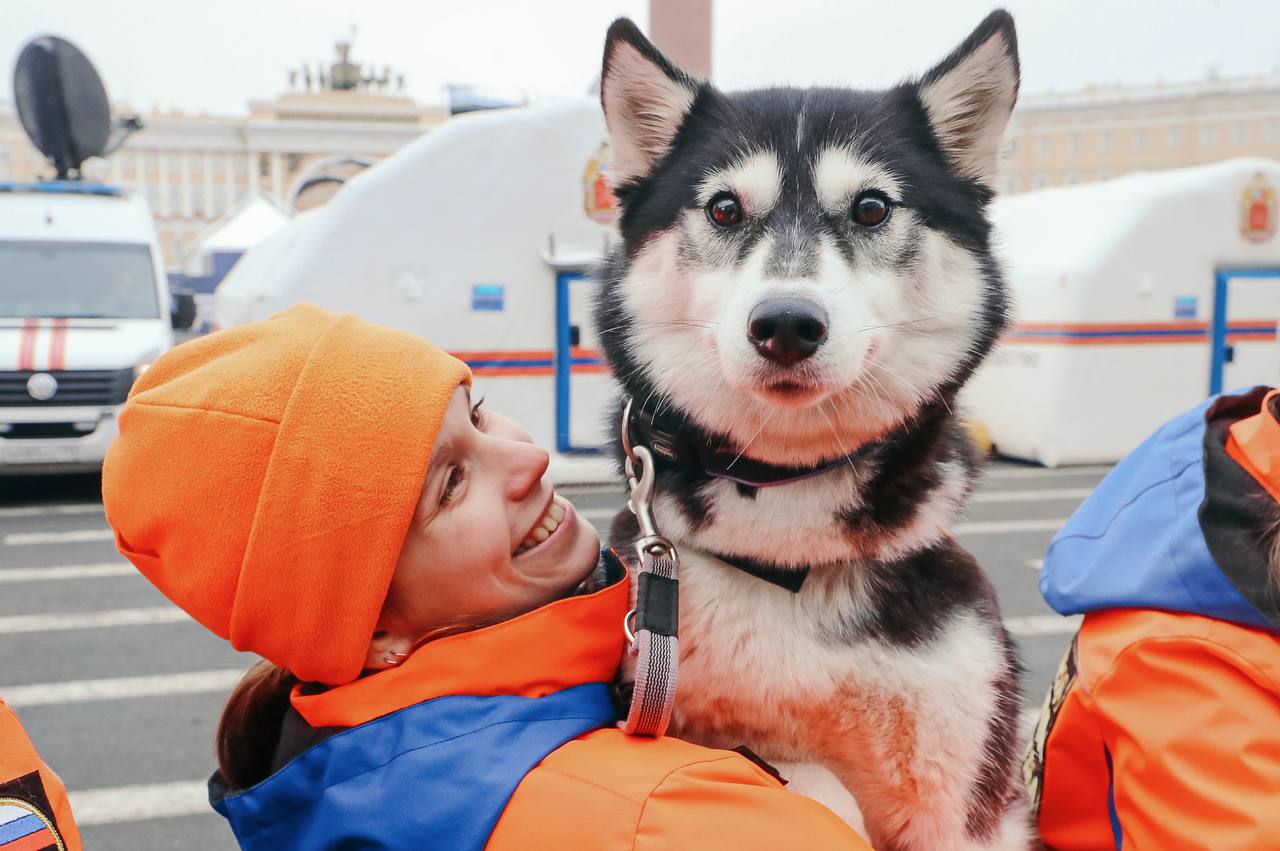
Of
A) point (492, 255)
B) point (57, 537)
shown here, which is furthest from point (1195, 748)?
point (492, 255)

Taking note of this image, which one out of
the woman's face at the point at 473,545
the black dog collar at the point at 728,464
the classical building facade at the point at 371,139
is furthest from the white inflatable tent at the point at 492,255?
the classical building facade at the point at 371,139

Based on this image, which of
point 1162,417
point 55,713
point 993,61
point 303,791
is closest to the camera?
point 303,791

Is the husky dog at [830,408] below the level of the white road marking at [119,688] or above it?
above

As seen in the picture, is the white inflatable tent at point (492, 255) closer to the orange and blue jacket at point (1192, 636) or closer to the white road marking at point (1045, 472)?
the white road marking at point (1045, 472)

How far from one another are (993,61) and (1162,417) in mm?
9847

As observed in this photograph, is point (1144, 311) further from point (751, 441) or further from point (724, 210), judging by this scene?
point (751, 441)

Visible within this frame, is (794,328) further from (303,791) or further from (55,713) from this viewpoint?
(55,713)

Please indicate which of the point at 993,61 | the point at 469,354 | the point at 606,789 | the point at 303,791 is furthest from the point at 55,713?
the point at 469,354

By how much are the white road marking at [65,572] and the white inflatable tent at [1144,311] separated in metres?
Answer: 7.49

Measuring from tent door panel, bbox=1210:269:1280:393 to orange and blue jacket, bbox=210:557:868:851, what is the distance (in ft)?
35.3

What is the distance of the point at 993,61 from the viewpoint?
5.32 feet

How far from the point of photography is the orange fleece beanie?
118cm

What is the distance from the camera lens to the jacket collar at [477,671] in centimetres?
119

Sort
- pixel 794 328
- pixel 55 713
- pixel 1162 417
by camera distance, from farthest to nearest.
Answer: pixel 1162 417 → pixel 55 713 → pixel 794 328
